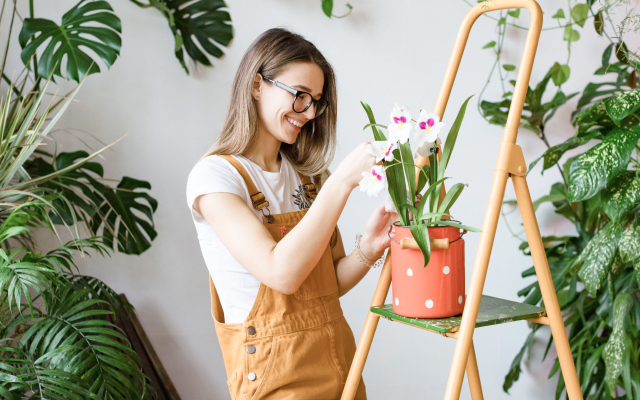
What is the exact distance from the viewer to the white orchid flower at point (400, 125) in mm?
861

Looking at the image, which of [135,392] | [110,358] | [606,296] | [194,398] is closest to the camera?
[110,358]

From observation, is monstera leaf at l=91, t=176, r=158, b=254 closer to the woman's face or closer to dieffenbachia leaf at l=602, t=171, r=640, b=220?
the woman's face

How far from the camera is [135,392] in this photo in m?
1.42

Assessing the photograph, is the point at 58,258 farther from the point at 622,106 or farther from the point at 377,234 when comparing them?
the point at 622,106

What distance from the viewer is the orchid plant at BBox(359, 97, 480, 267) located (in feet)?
2.84

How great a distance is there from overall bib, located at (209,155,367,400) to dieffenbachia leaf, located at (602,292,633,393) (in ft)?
2.80

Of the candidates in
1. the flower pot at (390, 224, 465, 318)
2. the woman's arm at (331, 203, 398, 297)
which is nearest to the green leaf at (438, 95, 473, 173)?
the flower pot at (390, 224, 465, 318)

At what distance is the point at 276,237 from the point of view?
1.18 m

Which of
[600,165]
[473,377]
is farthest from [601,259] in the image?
[473,377]

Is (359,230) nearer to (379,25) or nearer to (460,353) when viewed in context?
(379,25)

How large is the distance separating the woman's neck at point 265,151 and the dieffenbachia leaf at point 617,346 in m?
1.17

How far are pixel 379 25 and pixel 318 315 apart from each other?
4.72 feet

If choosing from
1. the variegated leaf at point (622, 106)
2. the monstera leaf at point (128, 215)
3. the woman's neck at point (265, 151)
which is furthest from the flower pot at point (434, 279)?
the monstera leaf at point (128, 215)

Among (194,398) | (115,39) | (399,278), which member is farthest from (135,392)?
(115,39)
